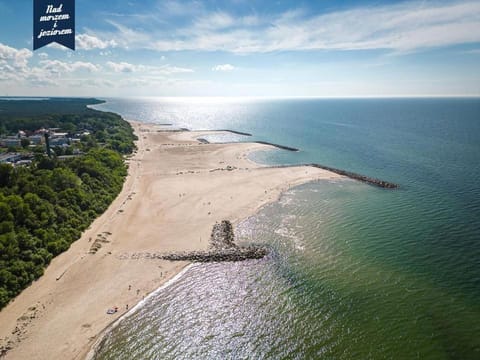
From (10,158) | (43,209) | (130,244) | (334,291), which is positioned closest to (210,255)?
(130,244)

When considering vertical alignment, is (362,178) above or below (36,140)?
below

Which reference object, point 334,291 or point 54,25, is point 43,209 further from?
point 334,291

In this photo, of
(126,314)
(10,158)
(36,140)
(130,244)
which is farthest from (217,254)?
(36,140)

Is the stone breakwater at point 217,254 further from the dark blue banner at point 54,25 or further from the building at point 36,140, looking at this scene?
the building at point 36,140

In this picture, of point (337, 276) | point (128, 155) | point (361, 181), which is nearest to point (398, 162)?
point (361, 181)

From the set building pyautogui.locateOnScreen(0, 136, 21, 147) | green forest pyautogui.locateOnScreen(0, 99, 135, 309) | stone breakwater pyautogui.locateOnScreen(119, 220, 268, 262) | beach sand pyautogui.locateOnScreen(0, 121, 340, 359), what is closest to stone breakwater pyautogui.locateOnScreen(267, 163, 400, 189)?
beach sand pyautogui.locateOnScreen(0, 121, 340, 359)

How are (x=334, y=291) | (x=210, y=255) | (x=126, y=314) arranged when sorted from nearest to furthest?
(x=126, y=314) → (x=334, y=291) → (x=210, y=255)

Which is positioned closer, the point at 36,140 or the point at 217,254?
the point at 217,254

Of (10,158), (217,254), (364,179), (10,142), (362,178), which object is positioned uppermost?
(10,142)

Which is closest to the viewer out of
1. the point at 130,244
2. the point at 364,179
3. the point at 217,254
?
the point at 217,254

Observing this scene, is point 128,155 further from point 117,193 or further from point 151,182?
point 117,193
